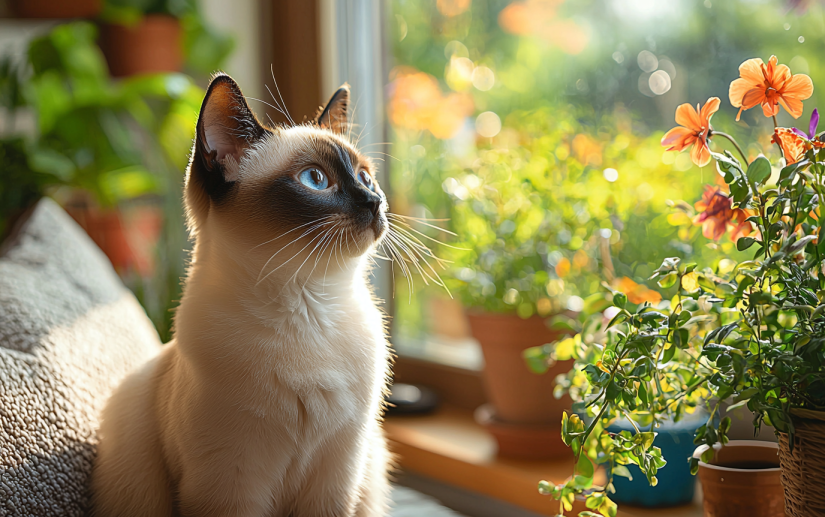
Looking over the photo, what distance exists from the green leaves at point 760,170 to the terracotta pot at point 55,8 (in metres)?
1.92

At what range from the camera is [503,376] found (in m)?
1.33

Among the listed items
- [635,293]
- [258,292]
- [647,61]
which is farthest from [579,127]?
[258,292]

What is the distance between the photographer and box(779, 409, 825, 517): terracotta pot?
2.19 ft

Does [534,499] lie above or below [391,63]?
below

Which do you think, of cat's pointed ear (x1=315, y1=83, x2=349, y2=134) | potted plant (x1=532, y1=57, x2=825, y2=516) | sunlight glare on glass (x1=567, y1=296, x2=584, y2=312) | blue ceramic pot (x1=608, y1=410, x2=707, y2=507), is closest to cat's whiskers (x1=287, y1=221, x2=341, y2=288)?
cat's pointed ear (x1=315, y1=83, x2=349, y2=134)

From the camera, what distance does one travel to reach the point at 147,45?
2027mm

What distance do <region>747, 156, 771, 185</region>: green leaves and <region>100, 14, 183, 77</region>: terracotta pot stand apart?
68.4 inches

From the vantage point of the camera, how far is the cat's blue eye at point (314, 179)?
2.74ft

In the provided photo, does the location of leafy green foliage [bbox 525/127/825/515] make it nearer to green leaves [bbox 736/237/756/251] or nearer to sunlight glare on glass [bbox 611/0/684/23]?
green leaves [bbox 736/237/756/251]

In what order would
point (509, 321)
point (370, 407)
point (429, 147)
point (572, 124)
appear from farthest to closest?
point (429, 147) → point (572, 124) → point (509, 321) → point (370, 407)

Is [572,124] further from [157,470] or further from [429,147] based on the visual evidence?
[157,470]

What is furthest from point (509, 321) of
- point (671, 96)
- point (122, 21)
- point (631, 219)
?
point (122, 21)

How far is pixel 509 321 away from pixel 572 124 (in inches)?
19.2

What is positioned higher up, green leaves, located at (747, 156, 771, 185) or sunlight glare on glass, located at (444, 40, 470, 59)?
sunlight glare on glass, located at (444, 40, 470, 59)
